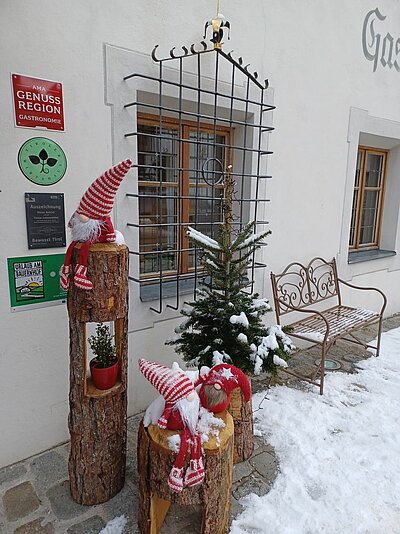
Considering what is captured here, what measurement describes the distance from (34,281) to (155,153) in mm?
1235

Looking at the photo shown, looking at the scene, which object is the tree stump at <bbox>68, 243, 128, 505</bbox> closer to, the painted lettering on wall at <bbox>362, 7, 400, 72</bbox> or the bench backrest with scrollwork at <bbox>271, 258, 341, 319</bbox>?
the bench backrest with scrollwork at <bbox>271, 258, 341, 319</bbox>

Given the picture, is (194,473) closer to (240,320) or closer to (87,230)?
(240,320)

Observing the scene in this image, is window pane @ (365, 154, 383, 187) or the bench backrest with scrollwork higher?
window pane @ (365, 154, 383, 187)

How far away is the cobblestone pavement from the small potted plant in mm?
660

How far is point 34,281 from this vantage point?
224cm

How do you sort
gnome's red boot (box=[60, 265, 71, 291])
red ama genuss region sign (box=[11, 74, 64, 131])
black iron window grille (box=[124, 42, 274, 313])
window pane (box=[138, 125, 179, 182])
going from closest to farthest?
gnome's red boot (box=[60, 265, 71, 291]) → red ama genuss region sign (box=[11, 74, 64, 131]) → black iron window grille (box=[124, 42, 274, 313]) → window pane (box=[138, 125, 179, 182])

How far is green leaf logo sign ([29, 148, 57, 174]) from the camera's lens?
2119mm

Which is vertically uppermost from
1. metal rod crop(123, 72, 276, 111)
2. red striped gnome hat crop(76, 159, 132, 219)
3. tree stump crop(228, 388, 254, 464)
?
metal rod crop(123, 72, 276, 111)

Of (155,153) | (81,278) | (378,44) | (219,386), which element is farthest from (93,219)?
(378,44)

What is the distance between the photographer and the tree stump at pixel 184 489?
164cm

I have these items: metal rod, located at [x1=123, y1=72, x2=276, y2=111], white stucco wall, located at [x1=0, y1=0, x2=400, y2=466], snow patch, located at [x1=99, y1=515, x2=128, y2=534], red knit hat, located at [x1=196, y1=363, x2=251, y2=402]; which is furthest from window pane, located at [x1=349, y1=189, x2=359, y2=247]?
snow patch, located at [x1=99, y1=515, x2=128, y2=534]

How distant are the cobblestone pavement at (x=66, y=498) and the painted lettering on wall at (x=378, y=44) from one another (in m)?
4.06

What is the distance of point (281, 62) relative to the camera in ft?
10.6

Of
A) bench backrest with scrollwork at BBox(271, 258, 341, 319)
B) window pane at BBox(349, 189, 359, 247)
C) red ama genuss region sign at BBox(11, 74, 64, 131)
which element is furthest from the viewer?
window pane at BBox(349, 189, 359, 247)
